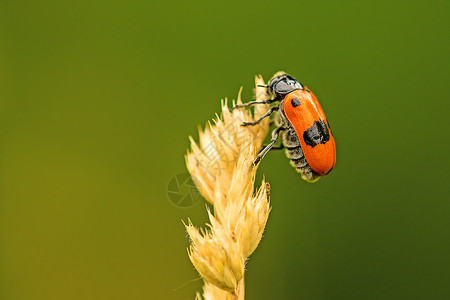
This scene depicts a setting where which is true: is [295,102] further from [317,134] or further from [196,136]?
[196,136]

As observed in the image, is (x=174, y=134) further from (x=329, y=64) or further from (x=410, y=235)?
(x=410, y=235)

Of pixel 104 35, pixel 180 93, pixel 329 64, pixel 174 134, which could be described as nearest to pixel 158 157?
pixel 174 134

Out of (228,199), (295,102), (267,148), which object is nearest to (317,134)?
(295,102)

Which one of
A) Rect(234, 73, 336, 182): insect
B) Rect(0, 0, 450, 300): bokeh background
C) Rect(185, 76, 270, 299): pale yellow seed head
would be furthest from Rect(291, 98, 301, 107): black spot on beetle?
Rect(0, 0, 450, 300): bokeh background

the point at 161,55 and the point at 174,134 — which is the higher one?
the point at 161,55

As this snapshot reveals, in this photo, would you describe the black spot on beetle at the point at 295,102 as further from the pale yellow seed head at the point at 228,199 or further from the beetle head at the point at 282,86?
the pale yellow seed head at the point at 228,199

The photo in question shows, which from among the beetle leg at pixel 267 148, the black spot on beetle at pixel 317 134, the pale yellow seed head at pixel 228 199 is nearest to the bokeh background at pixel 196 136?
the beetle leg at pixel 267 148

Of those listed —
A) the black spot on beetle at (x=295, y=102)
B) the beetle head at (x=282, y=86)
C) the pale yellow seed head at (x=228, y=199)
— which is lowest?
the pale yellow seed head at (x=228, y=199)
